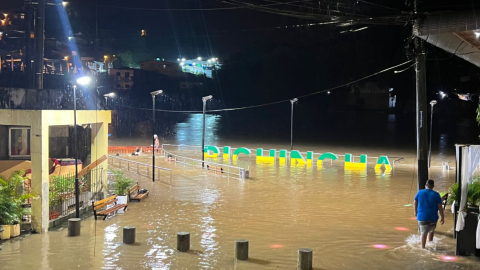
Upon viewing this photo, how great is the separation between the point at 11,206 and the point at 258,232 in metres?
7.01

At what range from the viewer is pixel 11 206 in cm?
1329

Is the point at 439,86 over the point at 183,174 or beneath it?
over

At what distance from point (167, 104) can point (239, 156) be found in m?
72.3

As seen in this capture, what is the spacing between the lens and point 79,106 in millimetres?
19297

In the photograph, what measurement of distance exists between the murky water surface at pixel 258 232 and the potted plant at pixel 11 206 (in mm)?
461

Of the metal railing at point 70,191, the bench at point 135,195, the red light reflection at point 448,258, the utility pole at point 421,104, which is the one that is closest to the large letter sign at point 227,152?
the bench at point 135,195

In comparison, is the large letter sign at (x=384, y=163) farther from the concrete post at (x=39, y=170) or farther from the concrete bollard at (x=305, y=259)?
the concrete post at (x=39, y=170)

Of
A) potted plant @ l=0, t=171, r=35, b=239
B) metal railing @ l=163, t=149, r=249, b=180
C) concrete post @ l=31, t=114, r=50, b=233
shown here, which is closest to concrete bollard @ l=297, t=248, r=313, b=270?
concrete post @ l=31, t=114, r=50, b=233

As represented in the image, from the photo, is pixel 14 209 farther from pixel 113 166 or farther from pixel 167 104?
pixel 167 104

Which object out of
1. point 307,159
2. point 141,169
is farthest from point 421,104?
point 141,169

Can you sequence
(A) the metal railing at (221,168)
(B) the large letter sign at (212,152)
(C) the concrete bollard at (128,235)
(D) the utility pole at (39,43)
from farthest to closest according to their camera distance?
(B) the large letter sign at (212,152) → (A) the metal railing at (221,168) → (D) the utility pole at (39,43) → (C) the concrete bollard at (128,235)

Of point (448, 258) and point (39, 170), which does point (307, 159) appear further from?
point (448, 258)

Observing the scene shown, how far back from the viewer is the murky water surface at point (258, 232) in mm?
11305

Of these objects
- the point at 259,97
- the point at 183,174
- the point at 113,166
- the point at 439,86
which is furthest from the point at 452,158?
the point at 259,97
